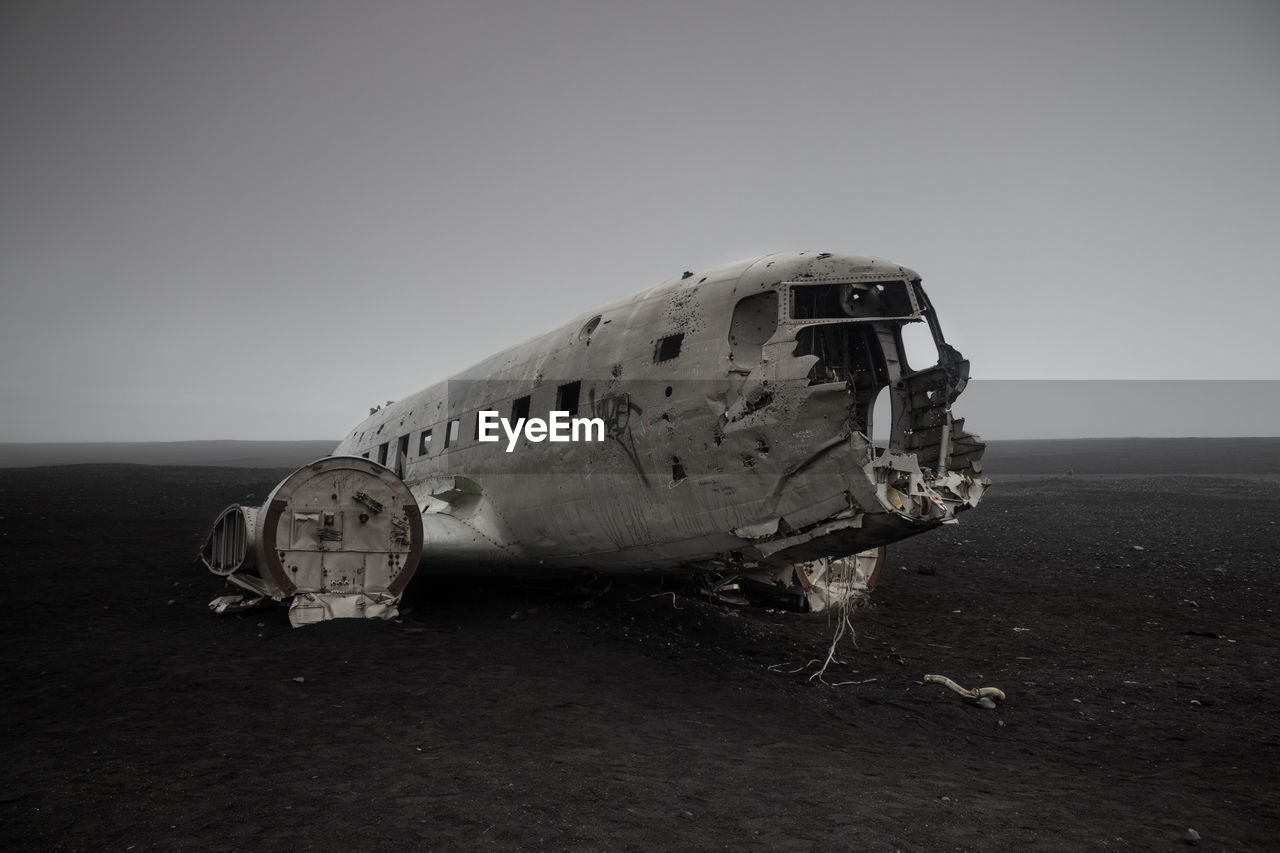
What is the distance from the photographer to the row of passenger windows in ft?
31.6

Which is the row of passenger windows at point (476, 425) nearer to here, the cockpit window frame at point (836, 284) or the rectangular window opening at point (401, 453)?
the rectangular window opening at point (401, 453)

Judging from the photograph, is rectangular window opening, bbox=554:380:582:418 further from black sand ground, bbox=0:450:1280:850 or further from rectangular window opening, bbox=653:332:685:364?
black sand ground, bbox=0:450:1280:850

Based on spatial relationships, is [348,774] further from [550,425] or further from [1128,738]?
[1128,738]

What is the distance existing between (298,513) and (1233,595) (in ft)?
49.5

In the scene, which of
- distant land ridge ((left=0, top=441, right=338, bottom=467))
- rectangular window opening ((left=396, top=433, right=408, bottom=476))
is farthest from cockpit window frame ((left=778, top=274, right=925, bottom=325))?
distant land ridge ((left=0, top=441, right=338, bottom=467))

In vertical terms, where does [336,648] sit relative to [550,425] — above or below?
below

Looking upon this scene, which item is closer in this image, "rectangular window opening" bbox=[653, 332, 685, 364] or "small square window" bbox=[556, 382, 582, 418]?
"rectangular window opening" bbox=[653, 332, 685, 364]

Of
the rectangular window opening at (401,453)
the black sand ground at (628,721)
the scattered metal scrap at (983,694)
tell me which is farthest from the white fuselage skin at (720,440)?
the rectangular window opening at (401,453)

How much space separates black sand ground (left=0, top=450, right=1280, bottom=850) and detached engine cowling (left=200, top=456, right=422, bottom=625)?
515mm

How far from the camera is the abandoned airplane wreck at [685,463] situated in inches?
277

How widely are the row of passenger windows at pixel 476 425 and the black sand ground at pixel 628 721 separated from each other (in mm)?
2590

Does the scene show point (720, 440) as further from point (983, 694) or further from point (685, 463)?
point (983, 694)

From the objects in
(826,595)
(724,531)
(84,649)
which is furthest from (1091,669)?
(84,649)

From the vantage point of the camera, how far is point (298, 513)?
30.3 feet
